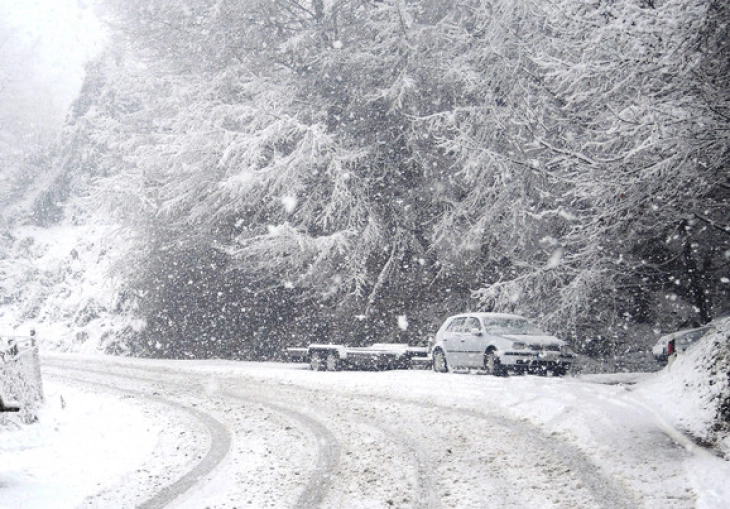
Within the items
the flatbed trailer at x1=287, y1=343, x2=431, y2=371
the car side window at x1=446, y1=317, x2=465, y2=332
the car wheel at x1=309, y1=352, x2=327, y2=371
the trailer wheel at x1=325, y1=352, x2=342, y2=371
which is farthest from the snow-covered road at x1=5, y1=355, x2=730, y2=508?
the car wheel at x1=309, y1=352, x2=327, y2=371

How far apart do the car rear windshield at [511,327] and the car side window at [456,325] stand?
1023 millimetres

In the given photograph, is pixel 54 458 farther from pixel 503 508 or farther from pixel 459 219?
pixel 459 219

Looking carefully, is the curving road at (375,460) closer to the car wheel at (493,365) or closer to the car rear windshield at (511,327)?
the car wheel at (493,365)

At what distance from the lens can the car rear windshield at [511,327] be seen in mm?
16578

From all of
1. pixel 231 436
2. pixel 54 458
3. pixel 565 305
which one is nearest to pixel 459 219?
pixel 565 305

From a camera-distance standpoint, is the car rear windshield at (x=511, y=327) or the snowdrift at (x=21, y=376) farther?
the car rear windshield at (x=511, y=327)

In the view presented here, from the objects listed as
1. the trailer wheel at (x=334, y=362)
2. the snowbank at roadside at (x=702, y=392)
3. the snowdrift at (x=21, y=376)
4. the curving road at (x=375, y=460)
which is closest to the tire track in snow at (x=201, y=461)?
the curving road at (x=375, y=460)

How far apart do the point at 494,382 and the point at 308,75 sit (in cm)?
1267

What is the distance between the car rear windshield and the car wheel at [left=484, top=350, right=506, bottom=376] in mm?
581

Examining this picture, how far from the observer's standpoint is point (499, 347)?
1598cm

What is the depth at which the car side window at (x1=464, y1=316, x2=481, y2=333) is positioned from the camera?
16.8m

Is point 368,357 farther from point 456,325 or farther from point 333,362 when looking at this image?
point 456,325

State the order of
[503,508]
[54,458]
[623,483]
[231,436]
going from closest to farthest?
[503,508] < [623,483] < [54,458] < [231,436]

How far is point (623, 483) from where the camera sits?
263 inches
